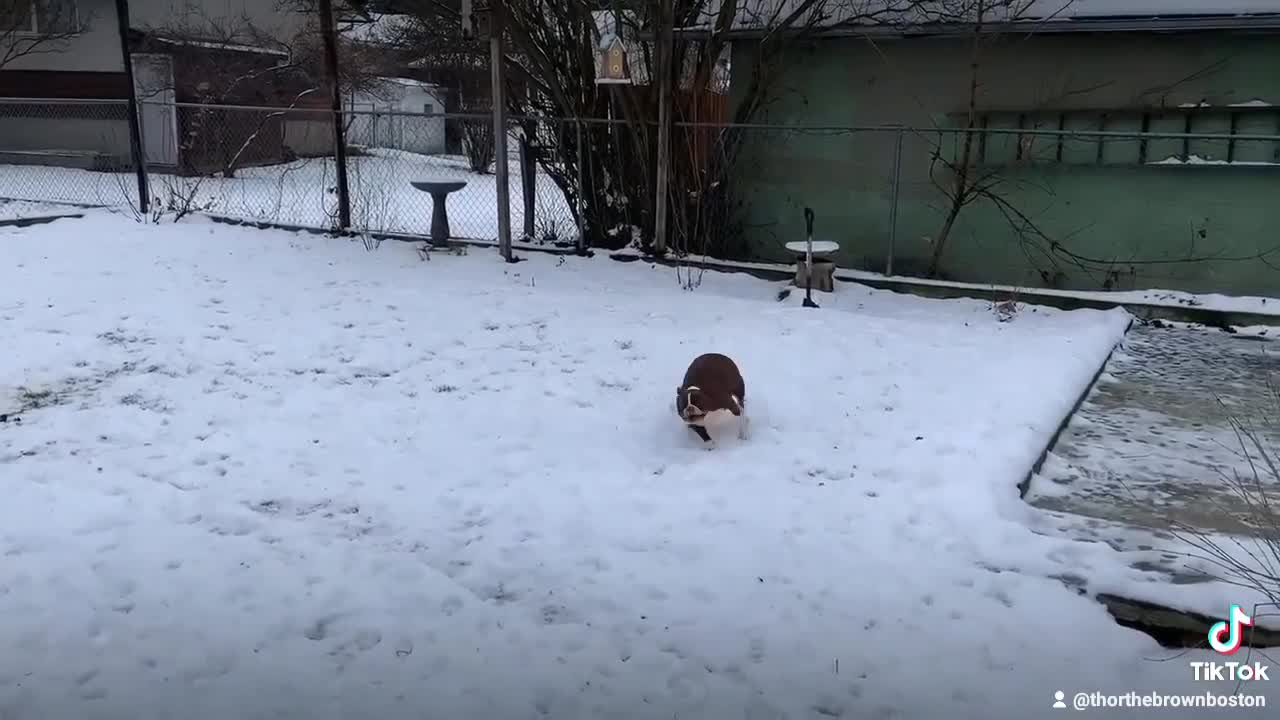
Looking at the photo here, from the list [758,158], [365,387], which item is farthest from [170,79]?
[365,387]

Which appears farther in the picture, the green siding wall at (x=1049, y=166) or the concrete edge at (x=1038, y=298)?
the green siding wall at (x=1049, y=166)

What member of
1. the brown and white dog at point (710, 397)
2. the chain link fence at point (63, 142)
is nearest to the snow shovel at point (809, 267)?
the brown and white dog at point (710, 397)

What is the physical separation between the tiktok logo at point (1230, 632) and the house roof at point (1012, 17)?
6522 mm

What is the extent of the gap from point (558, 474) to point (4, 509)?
253 centimetres

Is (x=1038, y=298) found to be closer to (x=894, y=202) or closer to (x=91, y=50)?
(x=894, y=202)

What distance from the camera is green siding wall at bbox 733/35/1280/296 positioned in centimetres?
875

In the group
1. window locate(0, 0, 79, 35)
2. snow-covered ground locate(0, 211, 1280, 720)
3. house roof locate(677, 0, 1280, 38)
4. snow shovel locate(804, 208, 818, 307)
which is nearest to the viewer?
snow-covered ground locate(0, 211, 1280, 720)

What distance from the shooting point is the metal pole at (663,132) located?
9688 mm

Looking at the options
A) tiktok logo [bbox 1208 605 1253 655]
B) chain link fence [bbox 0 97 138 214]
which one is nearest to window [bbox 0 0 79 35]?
chain link fence [bbox 0 97 138 214]

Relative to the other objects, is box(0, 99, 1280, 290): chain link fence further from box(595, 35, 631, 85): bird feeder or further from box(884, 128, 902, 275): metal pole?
box(595, 35, 631, 85): bird feeder

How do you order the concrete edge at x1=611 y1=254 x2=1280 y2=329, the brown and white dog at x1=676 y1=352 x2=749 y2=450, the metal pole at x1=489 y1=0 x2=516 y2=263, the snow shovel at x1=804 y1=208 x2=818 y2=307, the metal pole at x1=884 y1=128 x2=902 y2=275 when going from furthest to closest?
1. the metal pole at x1=489 y1=0 x2=516 y2=263
2. the metal pole at x1=884 y1=128 x2=902 y2=275
3. the snow shovel at x1=804 y1=208 x2=818 y2=307
4. the concrete edge at x1=611 y1=254 x2=1280 y2=329
5. the brown and white dog at x1=676 y1=352 x2=749 y2=450

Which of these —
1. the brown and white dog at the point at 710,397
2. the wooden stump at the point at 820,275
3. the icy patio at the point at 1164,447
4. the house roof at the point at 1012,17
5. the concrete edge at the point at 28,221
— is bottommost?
the icy patio at the point at 1164,447

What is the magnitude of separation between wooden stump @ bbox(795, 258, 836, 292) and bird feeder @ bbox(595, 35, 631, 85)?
257 centimetres

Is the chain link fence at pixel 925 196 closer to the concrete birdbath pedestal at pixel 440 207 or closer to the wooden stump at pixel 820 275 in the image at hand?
the concrete birdbath pedestal at pixel 440 207
